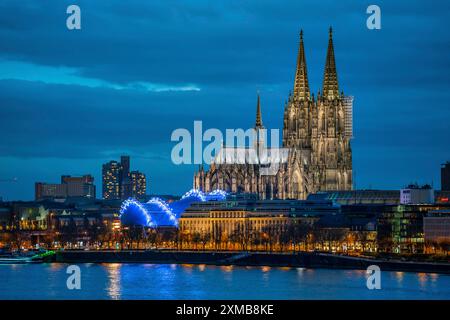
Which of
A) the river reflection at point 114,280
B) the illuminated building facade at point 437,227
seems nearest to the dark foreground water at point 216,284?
the river reflection at point 114,280

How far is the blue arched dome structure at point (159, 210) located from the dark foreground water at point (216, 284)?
34.3 meters

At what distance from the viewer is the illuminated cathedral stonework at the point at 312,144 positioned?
131125mm

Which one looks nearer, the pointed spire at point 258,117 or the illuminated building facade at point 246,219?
the illuminated building facade at point 246,219

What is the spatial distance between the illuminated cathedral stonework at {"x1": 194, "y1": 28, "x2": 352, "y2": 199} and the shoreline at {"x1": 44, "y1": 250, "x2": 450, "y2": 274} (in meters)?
26.3

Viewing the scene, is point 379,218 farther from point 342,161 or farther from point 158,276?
point 158,276

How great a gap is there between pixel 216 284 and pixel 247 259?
23.0m

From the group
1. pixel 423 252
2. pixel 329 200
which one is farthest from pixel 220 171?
pixel 423 252

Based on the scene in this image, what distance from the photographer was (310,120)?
133m

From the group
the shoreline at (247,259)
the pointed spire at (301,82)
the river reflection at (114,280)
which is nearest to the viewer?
the river reflection at (114,280)

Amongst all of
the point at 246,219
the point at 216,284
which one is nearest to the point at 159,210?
the point at 246,219

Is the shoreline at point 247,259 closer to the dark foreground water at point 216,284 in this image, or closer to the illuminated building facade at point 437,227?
the dark foreground water at point 216,284

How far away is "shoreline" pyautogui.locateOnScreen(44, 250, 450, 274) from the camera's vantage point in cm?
9034

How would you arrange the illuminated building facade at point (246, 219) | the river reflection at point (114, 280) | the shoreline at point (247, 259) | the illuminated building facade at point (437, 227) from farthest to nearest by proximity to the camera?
the illuminated building facade at point (246, 219) → the illuminated building facade at point (437, 227) → the shoreline at point (247, 259) → the river reflection at point (114, 280)
